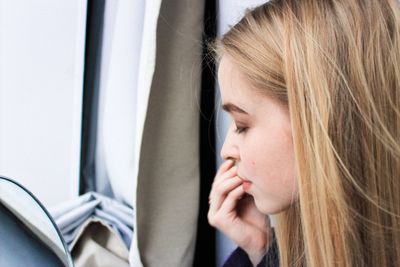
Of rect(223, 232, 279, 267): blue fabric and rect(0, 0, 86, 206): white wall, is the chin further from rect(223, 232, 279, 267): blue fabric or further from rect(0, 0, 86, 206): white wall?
rect(0, 0, 86, 206): white wall

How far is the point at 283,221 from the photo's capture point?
764 millimetres

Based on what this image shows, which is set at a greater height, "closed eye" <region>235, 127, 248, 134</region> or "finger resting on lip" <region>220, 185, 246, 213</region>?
"closed eye" <region>235, 127, 248, 134</region>

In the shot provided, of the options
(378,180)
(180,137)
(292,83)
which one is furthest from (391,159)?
(180,137)

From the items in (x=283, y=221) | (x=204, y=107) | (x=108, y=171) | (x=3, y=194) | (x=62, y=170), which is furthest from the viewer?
(x=62, y=170)

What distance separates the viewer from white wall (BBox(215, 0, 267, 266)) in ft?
2.69

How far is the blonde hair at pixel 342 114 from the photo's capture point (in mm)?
557

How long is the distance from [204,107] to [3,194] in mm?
459

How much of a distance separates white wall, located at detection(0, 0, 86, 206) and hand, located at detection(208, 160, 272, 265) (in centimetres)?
55

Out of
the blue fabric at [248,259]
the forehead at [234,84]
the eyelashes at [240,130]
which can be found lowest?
the blue fabric at [248,259]

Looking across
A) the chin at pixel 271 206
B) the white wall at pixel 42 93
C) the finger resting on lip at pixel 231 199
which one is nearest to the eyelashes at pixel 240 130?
the chin at pixel 271 206

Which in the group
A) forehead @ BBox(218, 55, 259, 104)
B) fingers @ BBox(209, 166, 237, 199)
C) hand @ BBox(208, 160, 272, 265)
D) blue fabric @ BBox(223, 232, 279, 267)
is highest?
forehead @ BBox(218, 55, 259, 104)

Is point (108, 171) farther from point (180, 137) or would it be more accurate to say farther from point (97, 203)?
point (180, 137)

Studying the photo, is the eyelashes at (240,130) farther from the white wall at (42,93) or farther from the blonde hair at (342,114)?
the white wall at (42,93)

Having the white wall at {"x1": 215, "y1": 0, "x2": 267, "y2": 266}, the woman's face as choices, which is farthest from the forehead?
the white wall at {"x1": 215, "y1": 0, "x2": 267, "y2": 266}
